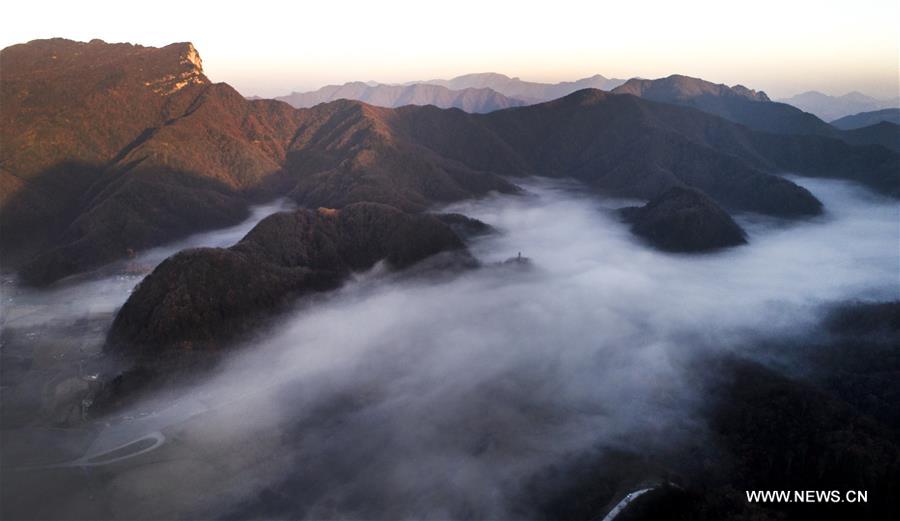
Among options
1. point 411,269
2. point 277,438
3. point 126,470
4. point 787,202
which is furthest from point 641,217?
point 126,470

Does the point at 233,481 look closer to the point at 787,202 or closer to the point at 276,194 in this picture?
the point at 276,194

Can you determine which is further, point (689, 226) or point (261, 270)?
point (689, 226)

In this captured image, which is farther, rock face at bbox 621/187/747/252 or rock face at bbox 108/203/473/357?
rock face at bbox 621/187/747/252

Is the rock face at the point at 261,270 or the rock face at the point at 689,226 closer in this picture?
the rock face at the point at 261,270
